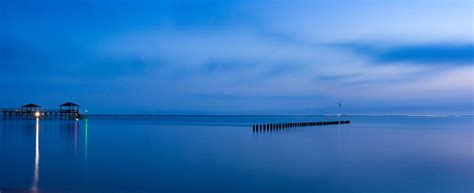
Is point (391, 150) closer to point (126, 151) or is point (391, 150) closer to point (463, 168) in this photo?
point (463, 168)

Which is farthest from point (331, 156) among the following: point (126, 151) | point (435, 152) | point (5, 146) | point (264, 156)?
point (5, 146)

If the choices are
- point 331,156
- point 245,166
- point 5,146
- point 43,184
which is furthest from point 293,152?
point 5,146

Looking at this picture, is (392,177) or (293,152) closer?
(392,177)

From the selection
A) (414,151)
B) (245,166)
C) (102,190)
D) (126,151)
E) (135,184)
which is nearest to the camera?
(102,190)

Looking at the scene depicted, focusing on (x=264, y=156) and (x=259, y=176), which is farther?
(x=264, y=156)

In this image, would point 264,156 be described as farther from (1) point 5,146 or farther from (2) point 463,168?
(1) point 5,146

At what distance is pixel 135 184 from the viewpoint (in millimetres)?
12109

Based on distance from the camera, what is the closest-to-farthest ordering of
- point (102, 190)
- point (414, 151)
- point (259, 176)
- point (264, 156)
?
point (102, 190) < point (259, 176) < point (264, 156) < point (414, 151)

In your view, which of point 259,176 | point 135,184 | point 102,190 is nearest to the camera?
point 102,190

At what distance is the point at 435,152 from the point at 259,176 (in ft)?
44.5

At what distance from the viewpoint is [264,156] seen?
19.4 metres

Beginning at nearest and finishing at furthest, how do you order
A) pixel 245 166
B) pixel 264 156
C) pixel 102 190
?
pixel 102 190, pixel 245 166, pixel 264 156

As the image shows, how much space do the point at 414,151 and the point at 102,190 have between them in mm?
18103

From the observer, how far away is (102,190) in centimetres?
1118
